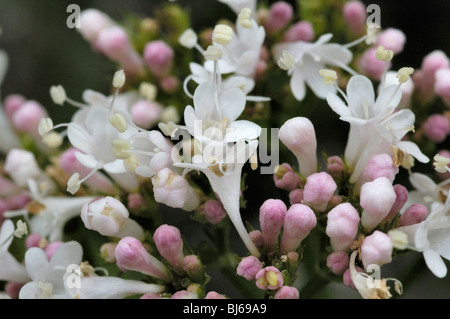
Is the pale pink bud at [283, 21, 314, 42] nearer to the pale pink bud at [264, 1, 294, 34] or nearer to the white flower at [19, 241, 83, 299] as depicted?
the pale pink bud at [264, 1, 294, 34]

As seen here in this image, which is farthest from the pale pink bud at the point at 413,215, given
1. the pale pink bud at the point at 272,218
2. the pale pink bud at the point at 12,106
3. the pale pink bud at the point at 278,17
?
the pale pink bud at the point at 12,106

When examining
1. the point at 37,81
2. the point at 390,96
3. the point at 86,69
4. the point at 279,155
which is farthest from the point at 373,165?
the point at 37,81

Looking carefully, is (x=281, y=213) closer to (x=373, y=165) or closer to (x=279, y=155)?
(x=373, y=165)

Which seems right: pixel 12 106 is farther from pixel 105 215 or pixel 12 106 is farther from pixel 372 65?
pixel 372 65

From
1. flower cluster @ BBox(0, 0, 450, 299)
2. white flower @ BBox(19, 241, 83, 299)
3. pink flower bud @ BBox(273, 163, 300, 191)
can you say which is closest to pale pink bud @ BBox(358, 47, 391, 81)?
flower cluster @ BBox(0, 0, 450, 299)

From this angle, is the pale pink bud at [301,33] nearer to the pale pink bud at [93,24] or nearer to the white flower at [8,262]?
the pale pink bud at [93,24]

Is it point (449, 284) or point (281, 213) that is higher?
point (281, 213)
